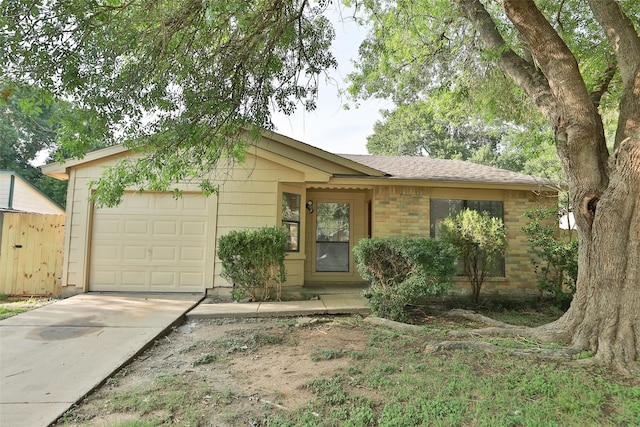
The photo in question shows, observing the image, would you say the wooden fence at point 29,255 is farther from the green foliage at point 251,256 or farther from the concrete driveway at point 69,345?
the green foliage at point 251,256

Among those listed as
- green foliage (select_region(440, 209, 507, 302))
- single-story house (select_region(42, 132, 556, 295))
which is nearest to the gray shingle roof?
single-story house (select_region(42, 132, 556, 295))

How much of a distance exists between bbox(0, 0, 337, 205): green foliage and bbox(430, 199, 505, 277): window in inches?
171

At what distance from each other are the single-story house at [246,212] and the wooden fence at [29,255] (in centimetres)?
69

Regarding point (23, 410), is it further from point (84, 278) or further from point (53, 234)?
point (53, 234)

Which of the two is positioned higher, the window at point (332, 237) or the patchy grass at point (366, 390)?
the window at point (332, 237)

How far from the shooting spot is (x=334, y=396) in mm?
3090

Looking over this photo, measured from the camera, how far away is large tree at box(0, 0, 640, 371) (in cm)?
385

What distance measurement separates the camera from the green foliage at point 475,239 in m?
6.75

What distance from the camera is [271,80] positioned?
5633 mm

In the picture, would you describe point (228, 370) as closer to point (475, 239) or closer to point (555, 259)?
point (475, 239)

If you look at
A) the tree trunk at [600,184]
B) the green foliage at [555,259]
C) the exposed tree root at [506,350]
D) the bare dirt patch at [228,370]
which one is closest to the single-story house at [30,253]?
the bare dirt patch at [228,370]

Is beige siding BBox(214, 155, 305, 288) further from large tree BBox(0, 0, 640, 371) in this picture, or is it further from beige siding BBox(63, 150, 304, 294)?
large tree BBox(0, 0, 640, 371)

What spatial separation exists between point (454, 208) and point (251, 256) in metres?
5.03

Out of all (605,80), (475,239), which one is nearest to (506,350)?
(475,239)
